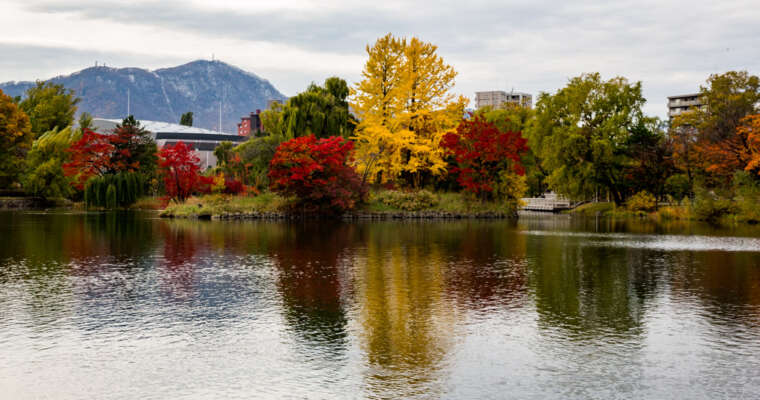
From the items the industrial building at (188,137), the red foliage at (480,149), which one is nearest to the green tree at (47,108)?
the industrial building at (188,137)

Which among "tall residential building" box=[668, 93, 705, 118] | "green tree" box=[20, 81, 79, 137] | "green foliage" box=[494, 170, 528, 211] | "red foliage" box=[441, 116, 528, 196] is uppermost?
"tall residential building" box=[668, 93, 705, 118]

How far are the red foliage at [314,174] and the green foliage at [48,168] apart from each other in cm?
3403

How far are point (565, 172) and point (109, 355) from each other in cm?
6024

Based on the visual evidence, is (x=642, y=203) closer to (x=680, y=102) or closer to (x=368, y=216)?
(x=368, y=216)

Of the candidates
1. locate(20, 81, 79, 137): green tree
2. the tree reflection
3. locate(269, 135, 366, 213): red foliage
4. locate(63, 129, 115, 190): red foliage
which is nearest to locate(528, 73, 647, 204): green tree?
locate(269, 135, 366, 213): red foliage

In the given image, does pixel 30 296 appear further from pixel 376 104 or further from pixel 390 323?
pixel 376 104

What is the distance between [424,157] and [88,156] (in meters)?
33.7

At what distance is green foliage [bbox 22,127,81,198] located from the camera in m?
71.6

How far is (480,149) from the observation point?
5331 cm

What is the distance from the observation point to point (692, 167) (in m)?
60.8

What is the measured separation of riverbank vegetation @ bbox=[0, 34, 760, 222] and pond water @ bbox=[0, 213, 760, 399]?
25846 millimetres

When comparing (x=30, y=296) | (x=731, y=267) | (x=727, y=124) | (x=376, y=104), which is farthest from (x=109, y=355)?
(x=727, y=124)

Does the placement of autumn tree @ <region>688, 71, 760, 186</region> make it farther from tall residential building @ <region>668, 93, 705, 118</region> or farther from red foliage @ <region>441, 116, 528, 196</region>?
tall residential building @ <region>668, 93, 705, 118</region>

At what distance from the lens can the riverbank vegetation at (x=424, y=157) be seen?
50688mm
